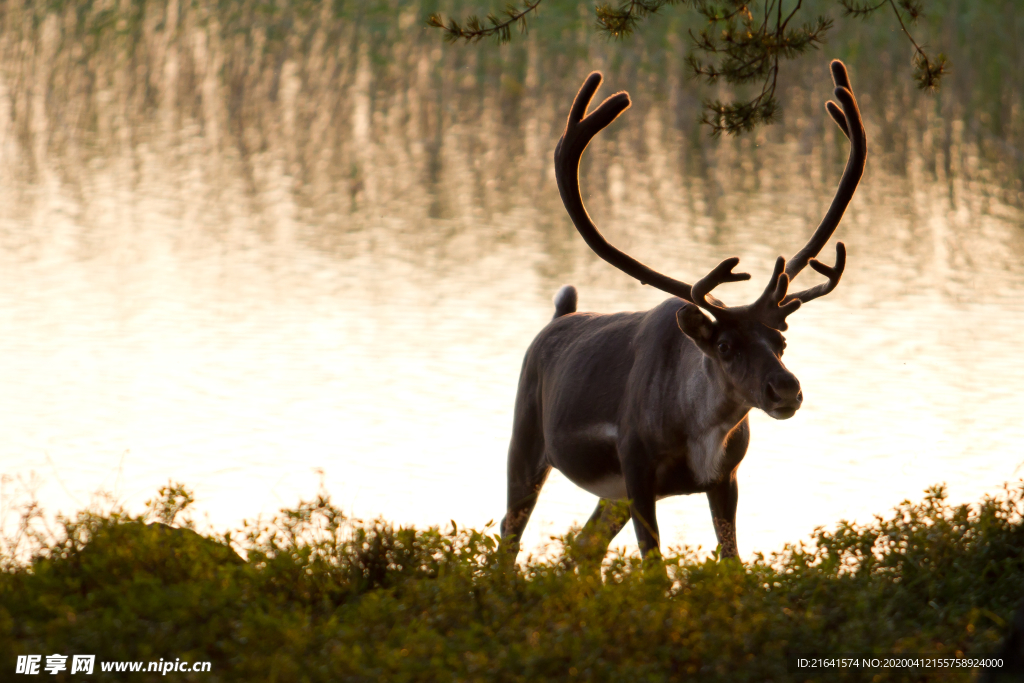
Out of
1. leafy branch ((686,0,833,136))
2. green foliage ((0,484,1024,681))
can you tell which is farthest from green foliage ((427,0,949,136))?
green foliage ((0,484,1024,681))

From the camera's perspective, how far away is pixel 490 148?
21188 mm

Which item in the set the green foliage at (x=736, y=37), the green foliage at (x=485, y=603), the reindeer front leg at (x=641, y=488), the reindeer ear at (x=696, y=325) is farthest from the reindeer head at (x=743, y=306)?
the green foliage at (x=485, y=603)

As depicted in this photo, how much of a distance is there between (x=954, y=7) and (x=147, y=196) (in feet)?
74.6

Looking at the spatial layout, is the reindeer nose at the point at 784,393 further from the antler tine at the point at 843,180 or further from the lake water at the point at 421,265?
the antler tine at the point at 843,180

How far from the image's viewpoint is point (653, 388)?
5.04 m

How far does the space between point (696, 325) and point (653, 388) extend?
0.39 meters

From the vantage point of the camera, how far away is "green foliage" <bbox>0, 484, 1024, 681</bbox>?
11.7 ft

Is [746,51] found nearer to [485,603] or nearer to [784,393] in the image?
[784,393]

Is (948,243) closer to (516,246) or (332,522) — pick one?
(516,246)

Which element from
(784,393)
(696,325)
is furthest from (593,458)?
(784,393)

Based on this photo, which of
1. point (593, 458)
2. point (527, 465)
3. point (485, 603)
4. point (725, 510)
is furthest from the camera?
point (527, 465)

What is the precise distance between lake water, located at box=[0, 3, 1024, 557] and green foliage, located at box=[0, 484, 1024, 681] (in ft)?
2.18

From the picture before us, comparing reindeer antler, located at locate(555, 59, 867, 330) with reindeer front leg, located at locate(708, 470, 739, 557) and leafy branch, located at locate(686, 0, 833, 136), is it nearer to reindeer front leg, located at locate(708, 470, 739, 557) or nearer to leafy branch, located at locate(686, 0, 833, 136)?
leafy branch, located at locate(686, 0, 833, 136)

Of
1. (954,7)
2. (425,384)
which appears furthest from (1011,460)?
(954,7)
